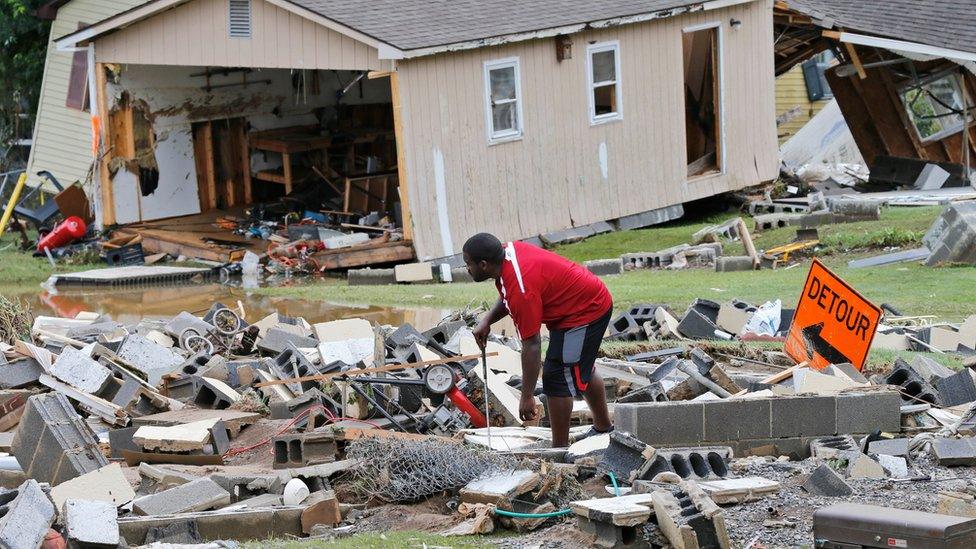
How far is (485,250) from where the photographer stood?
8.51 meters

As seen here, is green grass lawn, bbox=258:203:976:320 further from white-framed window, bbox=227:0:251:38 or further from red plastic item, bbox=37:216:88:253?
red plastic item, bbox=37:216:88:253

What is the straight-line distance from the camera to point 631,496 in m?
7.52

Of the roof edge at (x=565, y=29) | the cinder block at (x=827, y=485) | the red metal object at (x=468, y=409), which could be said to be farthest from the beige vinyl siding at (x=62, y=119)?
the cinder block at (x=827, y=485)

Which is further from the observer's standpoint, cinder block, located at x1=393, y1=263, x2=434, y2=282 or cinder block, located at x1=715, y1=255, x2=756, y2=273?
cinder block, located at x1=393, y1=263, x2=434, y2=282

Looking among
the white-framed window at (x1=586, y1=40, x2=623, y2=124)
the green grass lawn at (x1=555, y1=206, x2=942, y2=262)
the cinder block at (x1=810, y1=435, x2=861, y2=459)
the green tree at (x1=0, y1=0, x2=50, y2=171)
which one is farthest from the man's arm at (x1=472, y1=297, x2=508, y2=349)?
the green tree at (x1=0, y1=0, x2=50, y2=171)

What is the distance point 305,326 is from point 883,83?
16.3 metres

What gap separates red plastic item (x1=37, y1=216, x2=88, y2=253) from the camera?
2336 cm

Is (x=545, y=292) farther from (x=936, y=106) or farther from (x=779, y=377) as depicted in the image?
(x=936, y=106)

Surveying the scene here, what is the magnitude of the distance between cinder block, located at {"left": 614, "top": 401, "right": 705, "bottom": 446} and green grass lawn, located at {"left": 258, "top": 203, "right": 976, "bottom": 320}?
6.32 metres

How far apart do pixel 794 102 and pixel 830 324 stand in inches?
944

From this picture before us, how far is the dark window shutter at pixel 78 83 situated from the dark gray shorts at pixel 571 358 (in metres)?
19.5

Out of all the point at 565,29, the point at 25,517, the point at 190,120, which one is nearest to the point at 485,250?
the point at 25,517

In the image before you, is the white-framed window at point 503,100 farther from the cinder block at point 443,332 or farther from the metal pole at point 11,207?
the metal pole at point 11,207

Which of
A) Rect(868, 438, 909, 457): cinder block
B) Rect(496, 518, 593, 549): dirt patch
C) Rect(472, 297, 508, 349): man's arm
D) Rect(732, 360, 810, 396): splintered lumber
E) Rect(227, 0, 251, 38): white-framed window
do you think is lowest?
Rect(496, 518, 593, 549): dirt patch
